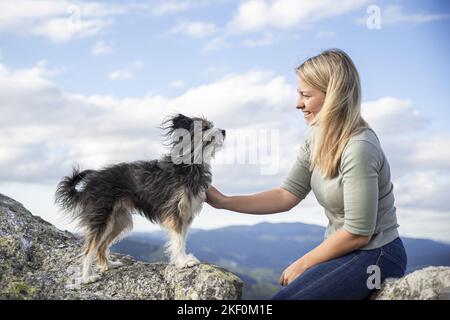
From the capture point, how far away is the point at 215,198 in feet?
19.1

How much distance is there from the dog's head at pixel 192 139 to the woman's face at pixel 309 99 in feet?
5.25

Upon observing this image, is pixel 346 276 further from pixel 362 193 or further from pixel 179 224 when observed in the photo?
pixel 179 224

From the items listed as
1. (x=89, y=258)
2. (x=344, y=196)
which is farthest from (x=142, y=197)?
(x=344, y=196)

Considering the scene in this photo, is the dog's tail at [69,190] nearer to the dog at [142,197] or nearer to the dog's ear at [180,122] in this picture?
the dog at [142,197]

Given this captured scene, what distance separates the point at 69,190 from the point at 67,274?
3.99 feet

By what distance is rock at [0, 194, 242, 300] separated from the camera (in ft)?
15.7

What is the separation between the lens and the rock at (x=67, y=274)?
4.78 metres

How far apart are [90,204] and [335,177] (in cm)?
294

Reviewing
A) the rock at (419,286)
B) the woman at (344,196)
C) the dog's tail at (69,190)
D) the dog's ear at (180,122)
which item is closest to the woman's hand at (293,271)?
the woman at (344,196)

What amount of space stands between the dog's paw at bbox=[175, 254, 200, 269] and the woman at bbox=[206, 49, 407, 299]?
106 cm

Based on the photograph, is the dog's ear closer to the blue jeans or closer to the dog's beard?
the dog's beard
